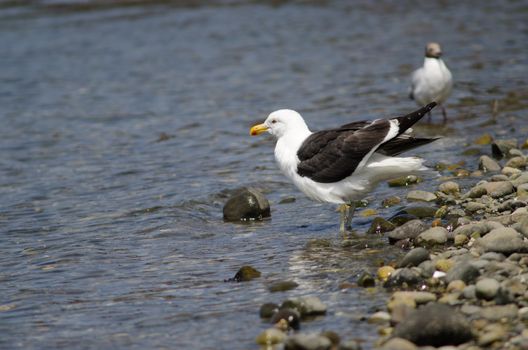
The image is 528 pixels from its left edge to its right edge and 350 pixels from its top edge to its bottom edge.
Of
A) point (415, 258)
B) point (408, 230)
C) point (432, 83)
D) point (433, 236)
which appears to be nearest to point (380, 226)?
point (408, 230)

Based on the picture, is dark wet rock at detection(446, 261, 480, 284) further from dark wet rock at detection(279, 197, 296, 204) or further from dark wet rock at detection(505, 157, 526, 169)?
dark wet rock at detection(279, 197, 296, 204)

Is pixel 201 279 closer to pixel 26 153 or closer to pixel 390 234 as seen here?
pixel 390 234

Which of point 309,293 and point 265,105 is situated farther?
point 265,105

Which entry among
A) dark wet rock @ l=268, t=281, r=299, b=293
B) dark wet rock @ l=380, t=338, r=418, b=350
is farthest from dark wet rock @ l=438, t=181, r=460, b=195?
dark wet rock @ l=380, t=338, r=418, b=350

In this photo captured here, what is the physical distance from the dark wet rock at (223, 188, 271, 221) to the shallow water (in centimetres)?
16

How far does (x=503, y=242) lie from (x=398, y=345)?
1.84 metres

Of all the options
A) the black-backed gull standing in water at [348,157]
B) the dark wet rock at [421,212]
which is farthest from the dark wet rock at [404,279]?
the dark wet rock at [421,212]

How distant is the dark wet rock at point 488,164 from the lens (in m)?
9.64

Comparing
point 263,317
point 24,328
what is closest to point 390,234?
point 263,317

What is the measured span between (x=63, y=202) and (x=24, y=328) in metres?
4.12

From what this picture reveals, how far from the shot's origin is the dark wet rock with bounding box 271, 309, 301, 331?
221 inches

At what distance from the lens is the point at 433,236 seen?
23.3 feet

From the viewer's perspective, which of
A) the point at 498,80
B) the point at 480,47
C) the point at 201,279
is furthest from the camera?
the point at 480,47

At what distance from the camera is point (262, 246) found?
801 cm
